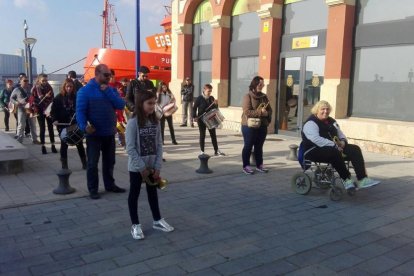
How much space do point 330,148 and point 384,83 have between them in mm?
4905

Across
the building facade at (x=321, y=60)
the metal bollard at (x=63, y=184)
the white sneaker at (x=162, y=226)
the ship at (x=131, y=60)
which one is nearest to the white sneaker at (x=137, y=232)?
the white sneaker at (x=162, y=226)

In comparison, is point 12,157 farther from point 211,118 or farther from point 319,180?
point 319,180

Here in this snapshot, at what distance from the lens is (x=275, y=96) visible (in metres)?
12.3

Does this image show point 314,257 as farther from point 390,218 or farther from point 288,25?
point 288,25

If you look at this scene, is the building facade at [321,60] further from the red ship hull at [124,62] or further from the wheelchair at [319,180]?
the red ship hull at [124,62]

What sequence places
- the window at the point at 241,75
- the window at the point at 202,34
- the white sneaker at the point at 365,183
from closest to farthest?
the white sneaker at the point at 365,183 → the window at the point at 241,75 → the window at the point at 202,34

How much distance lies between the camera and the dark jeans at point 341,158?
5.43m

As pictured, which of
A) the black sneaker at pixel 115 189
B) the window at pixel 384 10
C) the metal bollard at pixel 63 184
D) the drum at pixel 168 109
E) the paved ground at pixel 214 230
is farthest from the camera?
the drum at pixel 168 109

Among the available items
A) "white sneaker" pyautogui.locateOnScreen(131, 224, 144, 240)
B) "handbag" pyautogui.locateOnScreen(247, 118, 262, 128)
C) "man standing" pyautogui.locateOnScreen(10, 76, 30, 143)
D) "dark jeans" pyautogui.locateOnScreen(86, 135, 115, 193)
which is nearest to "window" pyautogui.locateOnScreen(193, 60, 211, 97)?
"man standing" pyautogui.locateOnScreen(10, 76, 30, 143)

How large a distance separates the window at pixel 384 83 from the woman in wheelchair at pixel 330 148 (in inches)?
162

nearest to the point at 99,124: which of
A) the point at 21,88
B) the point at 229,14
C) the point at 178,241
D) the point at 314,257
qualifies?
the point at 178,241

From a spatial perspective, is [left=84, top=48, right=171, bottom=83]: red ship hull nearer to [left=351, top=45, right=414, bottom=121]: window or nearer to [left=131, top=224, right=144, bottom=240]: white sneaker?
[left=351, top=45, right=414, bottom=121]: window

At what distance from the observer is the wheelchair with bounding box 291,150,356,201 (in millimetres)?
5578

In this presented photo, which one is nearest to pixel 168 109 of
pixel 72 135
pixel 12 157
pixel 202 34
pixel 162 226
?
pixel 72 135
